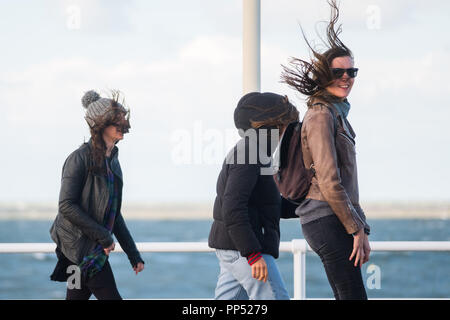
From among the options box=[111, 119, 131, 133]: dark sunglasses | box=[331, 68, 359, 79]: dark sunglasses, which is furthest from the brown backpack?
box=[111, 119, 131, 133]: dark sunglasses

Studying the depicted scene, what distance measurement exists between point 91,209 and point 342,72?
1.47 metres

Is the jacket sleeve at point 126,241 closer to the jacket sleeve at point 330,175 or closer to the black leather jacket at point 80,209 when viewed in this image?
the black leather jacket at point 80,209

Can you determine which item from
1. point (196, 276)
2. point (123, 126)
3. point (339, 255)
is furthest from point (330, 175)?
point (196, 276)

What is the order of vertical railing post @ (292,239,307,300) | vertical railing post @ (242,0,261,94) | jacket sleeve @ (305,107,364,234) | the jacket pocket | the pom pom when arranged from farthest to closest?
vertical railing post @ (292,239,307,300) → vertical railing post @ (242,0,261,94) → the pom pom → the jacket pocket → jacket sleeve @ (305,107,364,234)

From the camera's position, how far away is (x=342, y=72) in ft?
11.9

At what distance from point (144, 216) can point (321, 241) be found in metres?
133

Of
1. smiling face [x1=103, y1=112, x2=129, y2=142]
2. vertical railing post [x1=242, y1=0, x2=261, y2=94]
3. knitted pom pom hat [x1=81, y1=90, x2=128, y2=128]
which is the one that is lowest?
smiling face [x1=103, y1=112, x2=129, y2=142]

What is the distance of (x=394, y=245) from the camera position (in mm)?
4633

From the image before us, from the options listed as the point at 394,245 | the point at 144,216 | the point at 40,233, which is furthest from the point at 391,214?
the point at 394,245

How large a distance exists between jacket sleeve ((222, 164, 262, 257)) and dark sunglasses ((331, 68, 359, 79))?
63cm

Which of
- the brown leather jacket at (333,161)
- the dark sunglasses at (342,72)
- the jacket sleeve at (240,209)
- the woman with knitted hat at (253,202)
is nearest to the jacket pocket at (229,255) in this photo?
the woman with knitted hat at (253,202)

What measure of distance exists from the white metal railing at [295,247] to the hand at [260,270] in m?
1.01

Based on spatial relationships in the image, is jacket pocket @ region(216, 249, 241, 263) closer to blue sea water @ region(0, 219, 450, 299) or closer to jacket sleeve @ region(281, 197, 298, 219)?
jacket sleeve @ region(281, 197, 298, 219)

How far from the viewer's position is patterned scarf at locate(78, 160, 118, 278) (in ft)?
12.7
